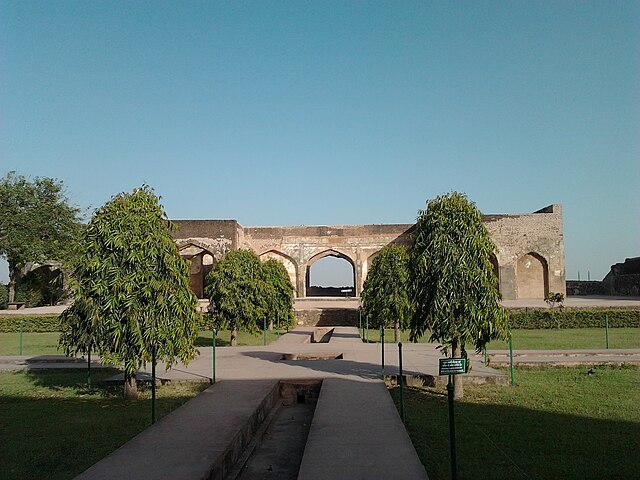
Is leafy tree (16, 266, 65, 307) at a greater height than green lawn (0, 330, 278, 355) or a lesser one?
greater

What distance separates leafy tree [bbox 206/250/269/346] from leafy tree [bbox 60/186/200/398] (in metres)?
6.03

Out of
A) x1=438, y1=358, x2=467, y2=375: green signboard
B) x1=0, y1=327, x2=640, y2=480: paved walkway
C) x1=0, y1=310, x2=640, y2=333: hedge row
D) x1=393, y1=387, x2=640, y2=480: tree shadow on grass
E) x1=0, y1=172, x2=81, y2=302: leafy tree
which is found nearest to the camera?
x1=438, y1=358, x2=467, y2=375: green signboard

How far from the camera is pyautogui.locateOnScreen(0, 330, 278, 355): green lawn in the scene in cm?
1462

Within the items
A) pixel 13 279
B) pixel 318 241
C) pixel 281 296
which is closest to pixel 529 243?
pixel 318 241

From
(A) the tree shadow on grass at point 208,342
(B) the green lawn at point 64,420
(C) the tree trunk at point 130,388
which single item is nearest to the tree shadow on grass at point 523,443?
(B) the green lawn at point 64,420

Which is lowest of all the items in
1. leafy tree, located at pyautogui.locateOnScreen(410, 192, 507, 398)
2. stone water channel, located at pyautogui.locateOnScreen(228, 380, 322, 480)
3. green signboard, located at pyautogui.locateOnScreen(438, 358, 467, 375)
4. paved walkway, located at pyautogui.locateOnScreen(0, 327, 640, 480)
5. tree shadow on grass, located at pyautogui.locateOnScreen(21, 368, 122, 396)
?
stone water channel, located at pyautogui.locateOnScreen(228, 380, 322, 480)

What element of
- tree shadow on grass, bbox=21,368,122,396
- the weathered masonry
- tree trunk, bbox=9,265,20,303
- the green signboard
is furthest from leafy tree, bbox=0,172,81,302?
the green signboard

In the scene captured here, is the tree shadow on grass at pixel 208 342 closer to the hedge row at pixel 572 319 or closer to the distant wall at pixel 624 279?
the hedge row at pixel 572 319

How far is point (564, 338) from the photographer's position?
15.9m

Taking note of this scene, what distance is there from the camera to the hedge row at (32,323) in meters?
20.2

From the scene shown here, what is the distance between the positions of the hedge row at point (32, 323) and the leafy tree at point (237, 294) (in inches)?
341

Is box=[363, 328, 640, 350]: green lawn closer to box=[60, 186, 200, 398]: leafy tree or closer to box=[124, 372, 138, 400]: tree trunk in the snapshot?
box=[124, 372, 138, 400]: tree trunk

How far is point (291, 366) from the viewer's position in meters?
10.7

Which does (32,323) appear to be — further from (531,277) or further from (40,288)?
(531,277)
